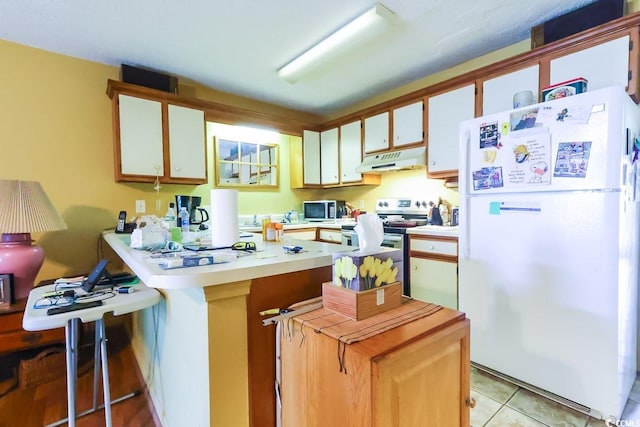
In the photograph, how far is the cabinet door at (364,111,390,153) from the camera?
3107mm

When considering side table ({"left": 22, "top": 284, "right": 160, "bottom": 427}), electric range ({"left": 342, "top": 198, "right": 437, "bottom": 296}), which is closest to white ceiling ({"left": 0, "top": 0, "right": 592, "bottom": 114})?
electric range ({"left": 342, "top": 198, "right": 437, "bottom": 296})

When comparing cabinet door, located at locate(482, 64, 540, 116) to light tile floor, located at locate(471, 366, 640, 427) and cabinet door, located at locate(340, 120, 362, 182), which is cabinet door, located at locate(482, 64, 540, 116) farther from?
light tile floor, located at locate(471, 366, 640, 427)

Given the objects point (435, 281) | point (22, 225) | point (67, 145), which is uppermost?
point (67, 145)

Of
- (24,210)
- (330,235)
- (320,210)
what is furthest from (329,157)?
(24,210)

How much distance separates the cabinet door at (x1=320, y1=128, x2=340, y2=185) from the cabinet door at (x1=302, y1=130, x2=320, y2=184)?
0.06 metres

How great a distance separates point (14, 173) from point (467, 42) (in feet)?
12.4

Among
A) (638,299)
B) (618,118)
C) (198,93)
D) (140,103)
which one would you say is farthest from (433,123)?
(140,103)

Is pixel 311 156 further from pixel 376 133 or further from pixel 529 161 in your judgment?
pixel 529 161

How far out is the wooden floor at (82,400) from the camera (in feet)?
5.15

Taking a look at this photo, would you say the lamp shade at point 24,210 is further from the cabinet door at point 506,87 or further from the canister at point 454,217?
the cabinet door at point 506,87

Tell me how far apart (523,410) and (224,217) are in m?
1.82

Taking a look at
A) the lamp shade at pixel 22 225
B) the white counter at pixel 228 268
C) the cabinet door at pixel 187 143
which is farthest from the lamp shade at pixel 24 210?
the white counter at pixel 228 268

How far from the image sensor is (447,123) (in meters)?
2.58

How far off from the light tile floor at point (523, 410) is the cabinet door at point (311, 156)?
2771 mm
